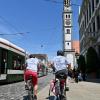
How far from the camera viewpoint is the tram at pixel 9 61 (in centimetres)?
2747

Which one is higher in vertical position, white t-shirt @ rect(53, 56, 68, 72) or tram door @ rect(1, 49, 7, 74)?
tram door @ rect(1, 49, 7, 74)

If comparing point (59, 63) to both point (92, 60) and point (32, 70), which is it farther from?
point (92, 60)

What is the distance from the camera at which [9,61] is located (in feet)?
95.9

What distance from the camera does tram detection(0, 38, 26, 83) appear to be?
27469 mm

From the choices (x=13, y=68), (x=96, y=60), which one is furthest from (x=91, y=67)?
(x=13, y=68)

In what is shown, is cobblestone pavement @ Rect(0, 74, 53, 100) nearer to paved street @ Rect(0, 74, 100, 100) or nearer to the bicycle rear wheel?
paved street @ Rect(0, 74, 100, 100)

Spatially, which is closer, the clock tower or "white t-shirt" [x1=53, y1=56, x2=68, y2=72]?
"white t-shirt" [x1=53, y1=56, x2=68, y2=72]

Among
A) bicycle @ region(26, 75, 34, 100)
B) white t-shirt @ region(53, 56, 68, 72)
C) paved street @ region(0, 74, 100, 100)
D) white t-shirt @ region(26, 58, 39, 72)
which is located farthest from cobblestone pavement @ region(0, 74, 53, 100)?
white t-shirt @ region(53, 56, 68, 72)

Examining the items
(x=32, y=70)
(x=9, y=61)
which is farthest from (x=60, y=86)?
(x=9, y=61)

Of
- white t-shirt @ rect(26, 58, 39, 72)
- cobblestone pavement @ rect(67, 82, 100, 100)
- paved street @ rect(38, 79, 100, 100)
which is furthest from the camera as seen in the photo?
cobblestone pavement @ rect(67, 82, 100, 100)

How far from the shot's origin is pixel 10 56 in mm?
29984

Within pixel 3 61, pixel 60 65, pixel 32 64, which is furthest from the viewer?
pixel 3 61

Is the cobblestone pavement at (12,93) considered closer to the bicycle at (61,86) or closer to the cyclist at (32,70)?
the cyclist at (32,70)

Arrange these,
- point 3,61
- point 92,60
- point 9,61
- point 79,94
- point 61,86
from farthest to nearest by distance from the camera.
A: point 92,60, point 9,61, point 3,61, point 79,94, point 61,86
